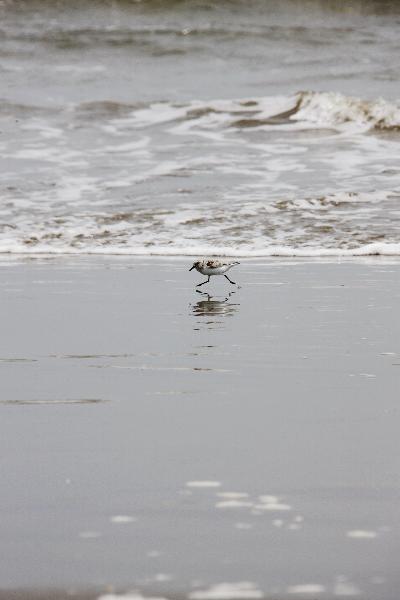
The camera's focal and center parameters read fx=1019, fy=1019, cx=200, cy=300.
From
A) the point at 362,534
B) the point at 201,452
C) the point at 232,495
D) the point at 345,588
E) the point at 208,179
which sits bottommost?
the point at 345,588

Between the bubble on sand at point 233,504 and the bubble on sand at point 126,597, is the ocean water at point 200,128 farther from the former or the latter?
the bubble on sand at point 126,597

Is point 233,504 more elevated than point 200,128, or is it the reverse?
point 200,128

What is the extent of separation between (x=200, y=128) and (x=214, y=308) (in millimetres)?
10377

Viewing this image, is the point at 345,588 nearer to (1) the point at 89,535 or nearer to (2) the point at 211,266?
(1) the point at 89,535

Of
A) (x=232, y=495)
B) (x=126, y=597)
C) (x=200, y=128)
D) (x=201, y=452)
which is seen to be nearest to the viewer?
(x=126, y=597)

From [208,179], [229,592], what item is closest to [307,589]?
[229,592]

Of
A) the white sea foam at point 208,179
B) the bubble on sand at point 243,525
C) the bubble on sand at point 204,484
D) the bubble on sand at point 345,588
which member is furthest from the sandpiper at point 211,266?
the bubble on sand at point 345,588

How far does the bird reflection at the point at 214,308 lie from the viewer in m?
4.93

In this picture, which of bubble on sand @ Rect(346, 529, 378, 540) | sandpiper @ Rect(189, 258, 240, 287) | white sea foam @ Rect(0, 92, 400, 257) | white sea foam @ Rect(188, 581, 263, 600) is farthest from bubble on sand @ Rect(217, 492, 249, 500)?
white sea foam @ Rect(0, 92, 400, 257)

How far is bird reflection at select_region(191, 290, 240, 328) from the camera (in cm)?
493

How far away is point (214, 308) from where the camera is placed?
521 cm

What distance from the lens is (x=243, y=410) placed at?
2926mm

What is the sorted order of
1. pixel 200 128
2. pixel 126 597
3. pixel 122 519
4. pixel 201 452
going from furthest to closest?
pixel 200 128 → pixel 201 452 → pixel 122 519 → pixel 126 597

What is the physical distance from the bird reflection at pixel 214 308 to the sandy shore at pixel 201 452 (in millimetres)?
32
